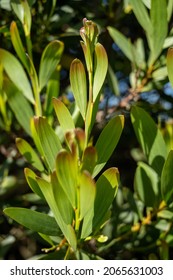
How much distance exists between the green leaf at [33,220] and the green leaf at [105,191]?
0.09 m

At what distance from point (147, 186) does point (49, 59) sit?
305mm

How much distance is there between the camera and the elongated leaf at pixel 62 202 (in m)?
0.57

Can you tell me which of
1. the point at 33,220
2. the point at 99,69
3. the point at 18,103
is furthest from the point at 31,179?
the point at 18,103

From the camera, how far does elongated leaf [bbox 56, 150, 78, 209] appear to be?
1.77ft

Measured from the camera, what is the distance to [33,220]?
0.67 m

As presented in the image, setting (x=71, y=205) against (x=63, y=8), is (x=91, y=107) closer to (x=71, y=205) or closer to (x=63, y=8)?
(x=71, y=205)

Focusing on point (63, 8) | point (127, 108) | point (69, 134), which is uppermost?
point (63, 8)

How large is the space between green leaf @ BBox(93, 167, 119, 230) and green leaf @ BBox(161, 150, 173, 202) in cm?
8

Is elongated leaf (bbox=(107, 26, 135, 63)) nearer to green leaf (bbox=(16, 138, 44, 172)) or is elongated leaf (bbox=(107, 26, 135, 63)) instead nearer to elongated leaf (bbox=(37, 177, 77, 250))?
green leaf (bbox=(16, 138, 44, 172))

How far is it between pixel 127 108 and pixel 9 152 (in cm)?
34

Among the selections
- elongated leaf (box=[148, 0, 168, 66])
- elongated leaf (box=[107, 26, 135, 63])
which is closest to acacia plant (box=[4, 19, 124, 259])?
elongated leaf (box=[148, 0, 168, 66])

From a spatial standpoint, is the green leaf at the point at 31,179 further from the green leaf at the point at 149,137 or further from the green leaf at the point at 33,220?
the green leaf at the point at 149,137

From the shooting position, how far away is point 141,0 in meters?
0.85
